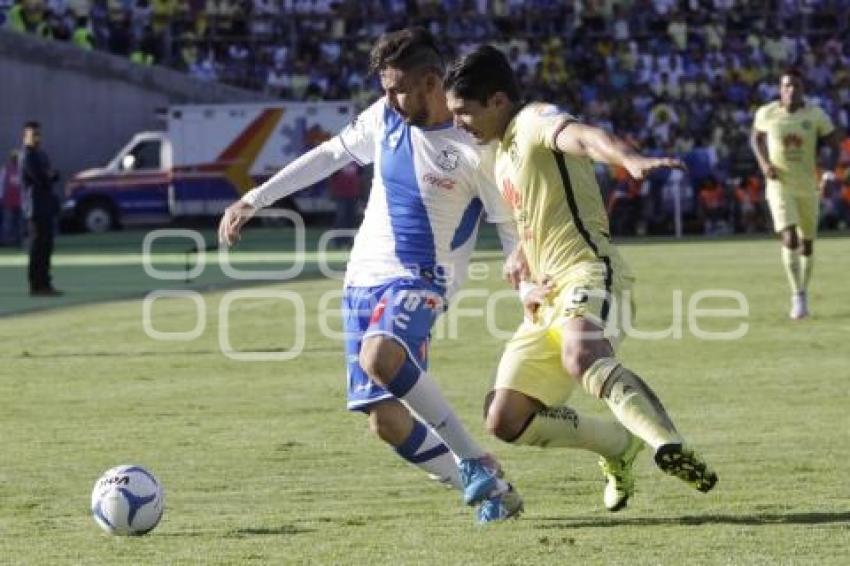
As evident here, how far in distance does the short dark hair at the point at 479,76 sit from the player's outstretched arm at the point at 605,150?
49 centimetres

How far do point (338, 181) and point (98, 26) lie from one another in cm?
1386

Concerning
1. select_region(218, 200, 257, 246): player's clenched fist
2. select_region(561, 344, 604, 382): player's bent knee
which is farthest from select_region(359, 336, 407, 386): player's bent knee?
select_region(218, 200, 257, 246): player's clenched fist

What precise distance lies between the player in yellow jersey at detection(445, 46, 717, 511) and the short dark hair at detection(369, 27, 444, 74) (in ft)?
1.34

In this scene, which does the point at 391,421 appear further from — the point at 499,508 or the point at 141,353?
the point at 141,353

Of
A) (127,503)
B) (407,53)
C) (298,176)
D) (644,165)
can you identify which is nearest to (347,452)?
(298,176)

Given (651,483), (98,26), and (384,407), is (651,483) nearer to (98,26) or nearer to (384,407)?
(384,407)

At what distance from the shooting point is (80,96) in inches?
1890

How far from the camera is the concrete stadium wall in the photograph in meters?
47.2

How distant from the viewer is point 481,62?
8.74m

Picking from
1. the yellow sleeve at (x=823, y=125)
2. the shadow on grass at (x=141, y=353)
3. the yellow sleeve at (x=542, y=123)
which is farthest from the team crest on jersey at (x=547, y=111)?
the yellow sleeve at (x=823, y=125)

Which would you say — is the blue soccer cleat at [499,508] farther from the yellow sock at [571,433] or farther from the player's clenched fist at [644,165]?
the player's clenched fist at [644,165]

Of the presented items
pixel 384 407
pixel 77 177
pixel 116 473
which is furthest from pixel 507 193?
pixel 77 177

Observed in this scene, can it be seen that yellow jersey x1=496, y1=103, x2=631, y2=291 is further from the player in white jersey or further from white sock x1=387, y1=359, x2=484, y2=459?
white sock x1=387, y1=359, x2=484, y2=459

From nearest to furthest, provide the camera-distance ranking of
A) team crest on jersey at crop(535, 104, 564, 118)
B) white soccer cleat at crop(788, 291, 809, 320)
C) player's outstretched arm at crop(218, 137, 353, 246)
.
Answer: team crest on jersey at crop(535, 104, 564, 118) → player's outstretched arm at crop(218, 137, 353, 246) → white soccer cleat at crop(788, 291, 809, 320)
